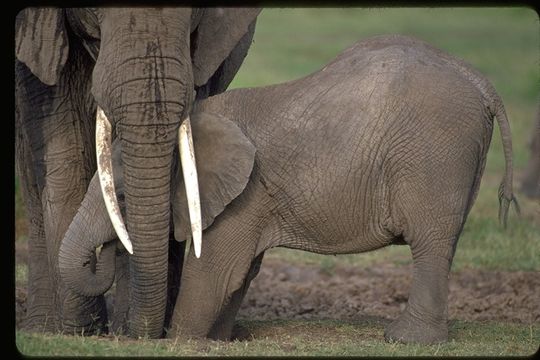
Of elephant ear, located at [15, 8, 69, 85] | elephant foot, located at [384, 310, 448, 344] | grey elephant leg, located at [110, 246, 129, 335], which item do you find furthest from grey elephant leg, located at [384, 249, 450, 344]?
elephant ear, located at [15, 8, 69, 85]

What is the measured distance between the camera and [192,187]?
6621 millimetres

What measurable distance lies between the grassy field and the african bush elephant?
36 centimetres

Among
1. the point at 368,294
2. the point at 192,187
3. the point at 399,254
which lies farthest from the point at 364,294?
the point at 192,187

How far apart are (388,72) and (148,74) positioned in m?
1.32

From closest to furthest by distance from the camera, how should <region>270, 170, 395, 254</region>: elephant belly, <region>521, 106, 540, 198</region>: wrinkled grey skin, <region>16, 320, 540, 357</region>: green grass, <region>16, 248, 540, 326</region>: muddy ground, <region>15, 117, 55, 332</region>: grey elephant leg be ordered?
<region>16, 320, 540, 357</region>: green grass
<region>270, 170, 395, 254</region>: elephant belly
<region>15, 117, 55, 332</region>: grey elephant leg
<region>16, 248, 540, 326</region>: muddy ground
<region>521, 106, 540, 198</region>: wrinkled grey skin

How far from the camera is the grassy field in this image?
628 centimetres

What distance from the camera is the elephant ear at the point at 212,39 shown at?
23.3ft

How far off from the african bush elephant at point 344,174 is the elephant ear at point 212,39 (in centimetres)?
23

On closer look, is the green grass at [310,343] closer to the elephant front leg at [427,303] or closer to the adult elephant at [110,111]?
the elephant front leg at [427,303]

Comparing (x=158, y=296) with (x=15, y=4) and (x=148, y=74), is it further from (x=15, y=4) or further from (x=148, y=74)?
(x=15, y=4)

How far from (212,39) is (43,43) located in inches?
35.5

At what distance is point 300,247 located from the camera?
704cm

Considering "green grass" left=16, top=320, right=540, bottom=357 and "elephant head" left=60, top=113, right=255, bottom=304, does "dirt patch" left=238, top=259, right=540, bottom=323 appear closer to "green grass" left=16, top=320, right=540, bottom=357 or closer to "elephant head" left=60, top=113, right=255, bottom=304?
"green grass" left=16, top=320, right=540, bottom=357

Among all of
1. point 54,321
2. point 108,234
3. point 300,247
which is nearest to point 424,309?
point 300,247
